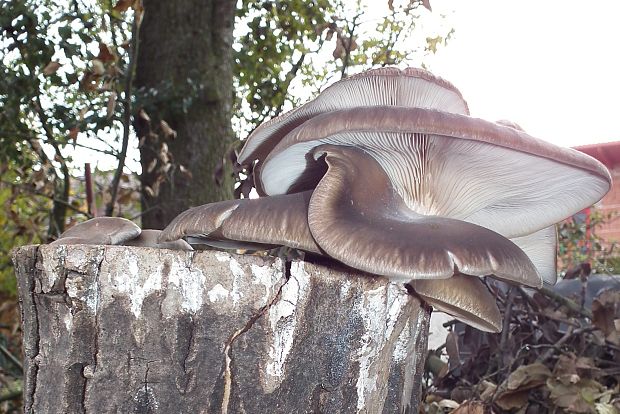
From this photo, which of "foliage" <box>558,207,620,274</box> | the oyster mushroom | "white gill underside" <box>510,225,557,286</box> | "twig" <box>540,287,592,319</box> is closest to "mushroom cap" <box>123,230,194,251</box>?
the oyster mushroom

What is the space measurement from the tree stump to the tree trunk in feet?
8.55

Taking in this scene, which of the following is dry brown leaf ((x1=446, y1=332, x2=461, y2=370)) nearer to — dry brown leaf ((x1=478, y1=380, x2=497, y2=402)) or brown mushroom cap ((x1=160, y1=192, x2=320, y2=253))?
dry brown leaf ((x1=478, y1=380, x2=497, y2=402))

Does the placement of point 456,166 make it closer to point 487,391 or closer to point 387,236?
point 387,236

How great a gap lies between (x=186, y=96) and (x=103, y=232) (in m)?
2.62

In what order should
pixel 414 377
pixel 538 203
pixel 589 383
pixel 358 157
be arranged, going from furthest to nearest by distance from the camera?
1. pixel 589 383
2. pixel 538 203
3. pixel 414 377
4. pixel 358 157

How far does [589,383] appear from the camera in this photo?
2174 millimetres

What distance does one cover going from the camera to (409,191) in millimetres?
1508

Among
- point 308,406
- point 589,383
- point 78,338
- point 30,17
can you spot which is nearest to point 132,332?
point 78,338

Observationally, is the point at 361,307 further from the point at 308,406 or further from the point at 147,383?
the point at 147,383

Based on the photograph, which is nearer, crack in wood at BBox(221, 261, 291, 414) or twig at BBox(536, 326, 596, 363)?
crack in wood at BBox(221, 261, 291, 414)

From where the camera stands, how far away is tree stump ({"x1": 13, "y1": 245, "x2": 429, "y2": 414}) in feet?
3.77

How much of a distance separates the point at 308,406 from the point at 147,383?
35 centimetres

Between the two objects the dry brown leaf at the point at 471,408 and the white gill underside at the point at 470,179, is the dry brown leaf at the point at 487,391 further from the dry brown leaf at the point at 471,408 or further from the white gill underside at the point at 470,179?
the white gill underside at the point at 470,179

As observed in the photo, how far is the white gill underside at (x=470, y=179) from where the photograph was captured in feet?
4.42
